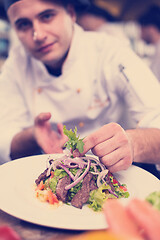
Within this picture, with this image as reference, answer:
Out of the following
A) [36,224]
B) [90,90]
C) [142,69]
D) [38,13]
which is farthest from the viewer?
[90,90]

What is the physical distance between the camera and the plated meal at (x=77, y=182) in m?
1.01

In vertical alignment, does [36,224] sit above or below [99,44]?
below

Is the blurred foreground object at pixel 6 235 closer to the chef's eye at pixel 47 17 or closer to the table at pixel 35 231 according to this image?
the table at pixel 35 231

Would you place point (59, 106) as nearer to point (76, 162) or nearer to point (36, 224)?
point (76, 162)

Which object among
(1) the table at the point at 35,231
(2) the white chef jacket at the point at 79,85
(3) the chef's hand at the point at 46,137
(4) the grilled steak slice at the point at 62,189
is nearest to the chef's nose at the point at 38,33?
(2) the white chef jacket at the point at 79,85

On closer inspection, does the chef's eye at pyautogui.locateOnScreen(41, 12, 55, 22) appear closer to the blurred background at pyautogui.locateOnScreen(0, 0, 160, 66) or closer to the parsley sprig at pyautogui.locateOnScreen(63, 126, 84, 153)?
the parsley sprig at pyautogui.locateOnScreen(63, 126, 84, 153)

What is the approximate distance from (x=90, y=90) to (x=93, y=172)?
1152mm

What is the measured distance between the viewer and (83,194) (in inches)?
40.3

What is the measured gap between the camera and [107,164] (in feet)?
3.72

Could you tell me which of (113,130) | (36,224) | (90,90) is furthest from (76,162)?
(90,90)

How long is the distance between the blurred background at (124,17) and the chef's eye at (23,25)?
217 inches

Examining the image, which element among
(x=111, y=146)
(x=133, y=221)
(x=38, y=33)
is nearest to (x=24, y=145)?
(x=38, y=33)

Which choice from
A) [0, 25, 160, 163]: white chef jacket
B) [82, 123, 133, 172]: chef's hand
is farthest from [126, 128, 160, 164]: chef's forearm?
[0, 25, 160, 163]: white chef jacket

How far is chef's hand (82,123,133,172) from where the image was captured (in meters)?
1.12
